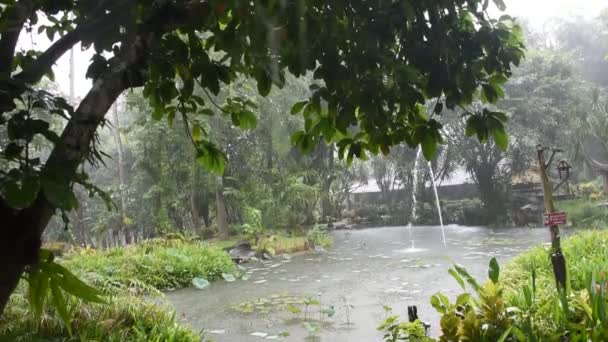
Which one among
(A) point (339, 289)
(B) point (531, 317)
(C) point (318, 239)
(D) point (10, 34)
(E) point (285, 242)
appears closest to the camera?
(D) point (10, 34)

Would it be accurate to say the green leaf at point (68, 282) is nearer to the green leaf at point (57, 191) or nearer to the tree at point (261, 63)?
the tree at point (261, 63)

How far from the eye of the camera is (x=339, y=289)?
6.68 m

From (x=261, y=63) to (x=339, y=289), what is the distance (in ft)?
18.1

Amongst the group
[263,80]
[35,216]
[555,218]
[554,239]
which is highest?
[263,80]

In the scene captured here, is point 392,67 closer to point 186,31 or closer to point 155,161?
point 186,31

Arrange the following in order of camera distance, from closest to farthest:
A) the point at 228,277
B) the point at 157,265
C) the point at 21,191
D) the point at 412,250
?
the point at 21,191
the point at 157,265
the point at 228,277
the point at 412,250

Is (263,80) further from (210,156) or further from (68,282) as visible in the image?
(68,282)

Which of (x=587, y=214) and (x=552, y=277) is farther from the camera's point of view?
(x=587, y=214)

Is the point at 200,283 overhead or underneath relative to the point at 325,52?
underneath

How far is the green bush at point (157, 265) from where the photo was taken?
7.30 meters

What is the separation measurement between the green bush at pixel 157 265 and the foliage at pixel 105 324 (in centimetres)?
270

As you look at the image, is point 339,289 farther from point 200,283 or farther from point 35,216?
point 35,216

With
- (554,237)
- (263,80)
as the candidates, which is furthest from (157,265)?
(263,80)

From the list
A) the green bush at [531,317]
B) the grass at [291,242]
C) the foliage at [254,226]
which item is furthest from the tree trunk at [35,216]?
the foliage at [254,226]
